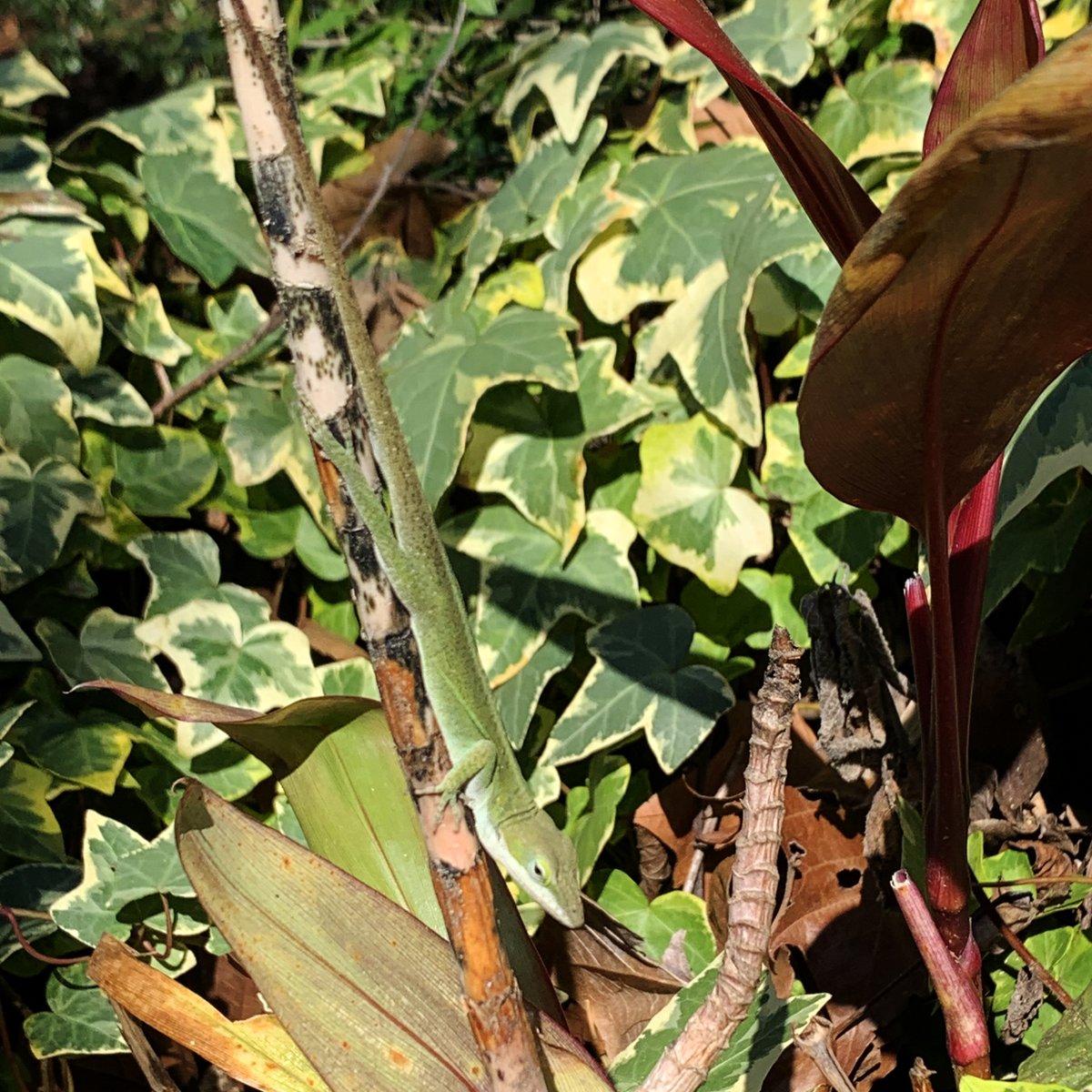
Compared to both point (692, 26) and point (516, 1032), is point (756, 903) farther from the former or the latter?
point (692, 26)

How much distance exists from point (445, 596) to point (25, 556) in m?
0.68

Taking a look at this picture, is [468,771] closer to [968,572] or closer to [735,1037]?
[735,1037]

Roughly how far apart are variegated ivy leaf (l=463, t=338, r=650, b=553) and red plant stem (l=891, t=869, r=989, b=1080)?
2.29ft

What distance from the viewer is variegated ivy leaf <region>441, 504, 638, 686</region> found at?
58.2 inches

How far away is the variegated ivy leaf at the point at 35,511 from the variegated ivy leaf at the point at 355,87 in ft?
2.85

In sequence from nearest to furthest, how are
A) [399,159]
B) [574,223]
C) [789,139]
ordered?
1. [789,139]
2. [574,223]
3. [399,159]

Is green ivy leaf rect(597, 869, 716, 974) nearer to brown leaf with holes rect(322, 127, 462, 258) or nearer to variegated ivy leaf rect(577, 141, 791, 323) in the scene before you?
variegated ivy leaf rect(577, 141, 791, 323)

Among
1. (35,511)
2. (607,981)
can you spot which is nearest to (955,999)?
(607,981)

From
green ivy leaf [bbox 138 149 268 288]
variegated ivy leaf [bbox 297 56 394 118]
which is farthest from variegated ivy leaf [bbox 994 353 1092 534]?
variegated ivy leaf [bbox 297 56 394 118]

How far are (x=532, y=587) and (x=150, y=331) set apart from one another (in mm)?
778

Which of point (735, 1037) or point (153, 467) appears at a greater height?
point (153, 467)

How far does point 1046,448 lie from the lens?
1.12 meters

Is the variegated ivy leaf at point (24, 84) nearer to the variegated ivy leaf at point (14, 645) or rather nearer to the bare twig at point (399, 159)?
the bare twig at point (399, 159)

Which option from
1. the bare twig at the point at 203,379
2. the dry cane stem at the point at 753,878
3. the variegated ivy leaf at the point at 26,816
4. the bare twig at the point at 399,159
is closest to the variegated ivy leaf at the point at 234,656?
the variegated ivy leaf at the point at 26,816
